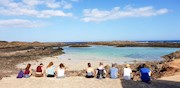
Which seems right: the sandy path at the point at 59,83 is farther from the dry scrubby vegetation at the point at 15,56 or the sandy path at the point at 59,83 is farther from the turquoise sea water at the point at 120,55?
the turquoise sea water at the point at 120,55

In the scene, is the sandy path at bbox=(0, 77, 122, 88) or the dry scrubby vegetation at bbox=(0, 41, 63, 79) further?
the dry scrubby vegetation at bbox=(0, 41, 63, 79)

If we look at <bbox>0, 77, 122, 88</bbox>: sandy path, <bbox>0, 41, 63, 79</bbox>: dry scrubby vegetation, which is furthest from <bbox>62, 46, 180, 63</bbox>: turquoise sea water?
<bbox>0, 77, 122, 88</bbox>: sandy path

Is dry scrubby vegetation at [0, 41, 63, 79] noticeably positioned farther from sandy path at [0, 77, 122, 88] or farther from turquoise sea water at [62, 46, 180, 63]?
sandy path at [0, 77, 122, 88]

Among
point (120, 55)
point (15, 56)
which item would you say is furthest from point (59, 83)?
point (120, 55)

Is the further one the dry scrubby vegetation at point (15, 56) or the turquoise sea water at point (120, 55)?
the turquoise sea water at point (120, 55)

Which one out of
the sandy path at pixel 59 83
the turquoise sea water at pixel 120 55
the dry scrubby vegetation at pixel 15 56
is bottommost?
the turquoise sea water at pixel 120 55

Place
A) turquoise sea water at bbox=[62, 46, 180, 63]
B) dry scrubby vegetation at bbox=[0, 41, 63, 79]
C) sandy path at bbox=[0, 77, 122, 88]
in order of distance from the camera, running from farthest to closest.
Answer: turquoise sea water at bbox=[62, 46, 180, 63], dry scrubby vegetation at bbox=[0, 41, 63, 79], sandy path at bbox=[0, 77, 122, 88]

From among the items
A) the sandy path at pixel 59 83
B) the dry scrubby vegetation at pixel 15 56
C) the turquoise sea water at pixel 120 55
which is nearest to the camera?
the sandy path at pixel 59 83

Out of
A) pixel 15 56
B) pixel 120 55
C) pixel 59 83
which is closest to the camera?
pixel 59 83

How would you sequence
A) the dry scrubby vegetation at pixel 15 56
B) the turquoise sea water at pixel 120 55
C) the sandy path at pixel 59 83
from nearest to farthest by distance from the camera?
the sandy path at pixel 59 83
the dry scrubby vegetation at pixel 15 56
the turquoise sea water at pixel 120 55

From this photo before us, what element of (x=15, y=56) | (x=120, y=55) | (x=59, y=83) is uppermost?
(x=59, y=83)

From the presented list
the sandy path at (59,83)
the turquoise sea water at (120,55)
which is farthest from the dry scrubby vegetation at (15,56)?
the sandy path at (59,83)

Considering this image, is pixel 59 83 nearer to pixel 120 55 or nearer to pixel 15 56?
pixel 15 56

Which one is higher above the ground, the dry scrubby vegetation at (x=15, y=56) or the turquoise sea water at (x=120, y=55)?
the dry scrubby vegetation at (x=15, y=56)
